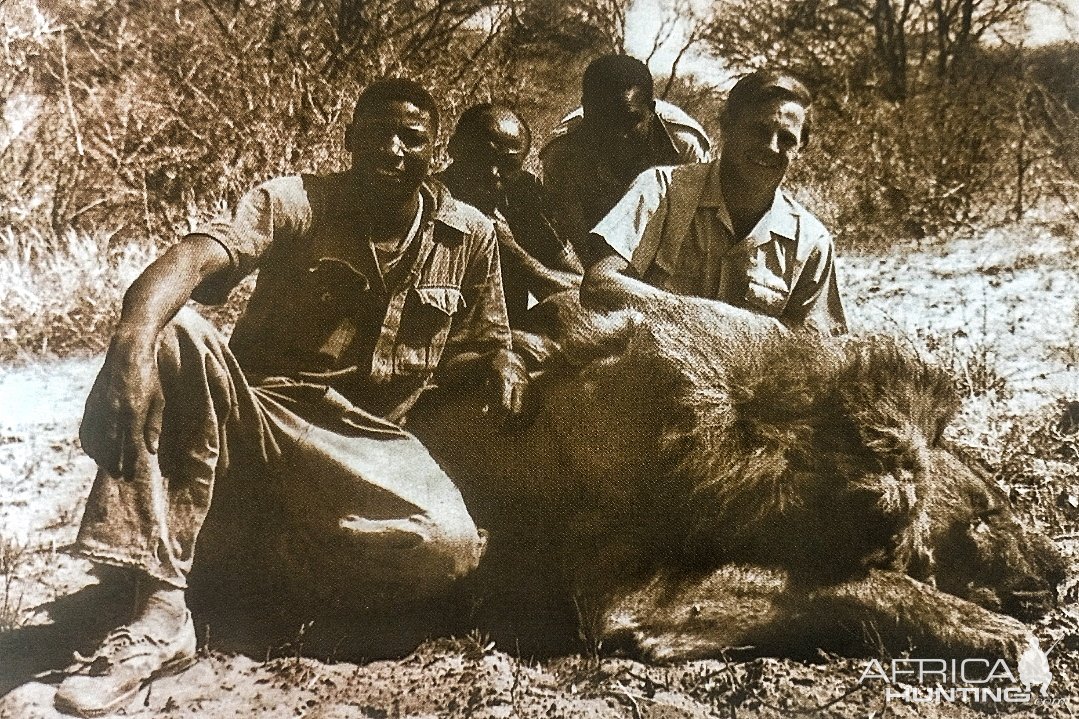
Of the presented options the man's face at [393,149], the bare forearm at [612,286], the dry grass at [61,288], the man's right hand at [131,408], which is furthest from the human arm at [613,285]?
the dry grass at [61,288]

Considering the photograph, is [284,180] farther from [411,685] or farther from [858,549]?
[858,549]

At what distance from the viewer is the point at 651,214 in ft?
14.3

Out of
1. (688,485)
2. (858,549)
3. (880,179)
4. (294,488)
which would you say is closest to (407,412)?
(294,488)

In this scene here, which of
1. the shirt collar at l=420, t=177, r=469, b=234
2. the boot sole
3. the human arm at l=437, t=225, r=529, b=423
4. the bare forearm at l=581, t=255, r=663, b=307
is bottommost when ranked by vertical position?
the boot sole

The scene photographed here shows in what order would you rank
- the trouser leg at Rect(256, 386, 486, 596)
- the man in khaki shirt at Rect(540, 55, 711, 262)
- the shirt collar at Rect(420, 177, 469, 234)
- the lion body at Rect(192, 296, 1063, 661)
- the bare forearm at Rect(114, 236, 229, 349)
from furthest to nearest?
the man in khaki shirt at Rect(540, 55, 711, 262) < the shirt collar at Rect(420, 177, 469, 234) < the lion body at Rect(192, 296, 1063, 661) < the trouser leg at Rect(256, 386, 486, 596) < the bare forearm at Rect(114, 236, 229, 349)

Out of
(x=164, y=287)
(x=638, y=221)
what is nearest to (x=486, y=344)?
(x=638, y=221)

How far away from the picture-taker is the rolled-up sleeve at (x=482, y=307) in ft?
13.9

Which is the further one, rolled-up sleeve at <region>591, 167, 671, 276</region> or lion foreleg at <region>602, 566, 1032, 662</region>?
rolled-up sleeve at <region>591, 167, 671, 276</region>

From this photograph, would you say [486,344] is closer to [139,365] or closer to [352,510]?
[352,510]

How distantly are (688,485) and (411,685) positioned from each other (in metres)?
1.47

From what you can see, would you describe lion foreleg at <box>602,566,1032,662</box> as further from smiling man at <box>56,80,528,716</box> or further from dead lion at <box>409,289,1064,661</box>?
smiling man at <box>56,80,528,716</box>

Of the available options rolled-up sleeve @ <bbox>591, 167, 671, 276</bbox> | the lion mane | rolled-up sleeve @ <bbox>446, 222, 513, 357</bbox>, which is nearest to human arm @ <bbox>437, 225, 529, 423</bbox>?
rolled-up sleeve @ <bbox>446, 222, 513, 357</bbox>

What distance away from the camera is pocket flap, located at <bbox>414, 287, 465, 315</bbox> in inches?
167

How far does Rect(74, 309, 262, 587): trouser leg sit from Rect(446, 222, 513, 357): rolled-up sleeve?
999 millimetres
